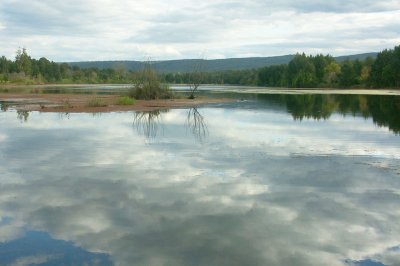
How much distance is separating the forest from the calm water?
114 ft

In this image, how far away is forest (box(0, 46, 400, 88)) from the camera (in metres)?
85.9

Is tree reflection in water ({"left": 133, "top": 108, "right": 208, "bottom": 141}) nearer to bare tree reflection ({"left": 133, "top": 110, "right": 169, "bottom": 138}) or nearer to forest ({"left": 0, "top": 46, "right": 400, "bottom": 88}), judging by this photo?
bare tree reflection ({"left": 133, "top": 110, "right": 169, "bottom": 138})

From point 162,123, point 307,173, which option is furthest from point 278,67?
point 307,173

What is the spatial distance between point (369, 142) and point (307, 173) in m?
6.13

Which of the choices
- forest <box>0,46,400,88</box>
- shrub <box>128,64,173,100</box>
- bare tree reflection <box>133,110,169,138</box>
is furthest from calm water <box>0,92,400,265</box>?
forest <box>0,46,400,88</box>

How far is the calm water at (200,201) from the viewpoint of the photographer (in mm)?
6621

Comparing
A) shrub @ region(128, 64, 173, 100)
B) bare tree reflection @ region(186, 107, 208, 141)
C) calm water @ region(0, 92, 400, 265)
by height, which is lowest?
calm water @ region(0, 92, 400, 265)

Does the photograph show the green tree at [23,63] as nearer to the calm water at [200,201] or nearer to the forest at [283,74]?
the forest at [283,74]

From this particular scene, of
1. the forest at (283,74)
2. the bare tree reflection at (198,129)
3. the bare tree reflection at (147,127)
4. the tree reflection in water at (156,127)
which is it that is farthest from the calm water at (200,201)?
the forest at (283,74)

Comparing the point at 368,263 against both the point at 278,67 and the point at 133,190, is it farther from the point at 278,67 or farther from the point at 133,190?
the point at 278,67

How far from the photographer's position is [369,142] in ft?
54.6

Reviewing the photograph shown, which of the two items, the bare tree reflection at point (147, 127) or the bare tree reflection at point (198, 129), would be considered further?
the bare tree reflection at point (147, 127)

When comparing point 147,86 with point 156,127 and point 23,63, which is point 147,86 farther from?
point 23,63

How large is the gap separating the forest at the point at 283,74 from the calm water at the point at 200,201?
34.6 m
